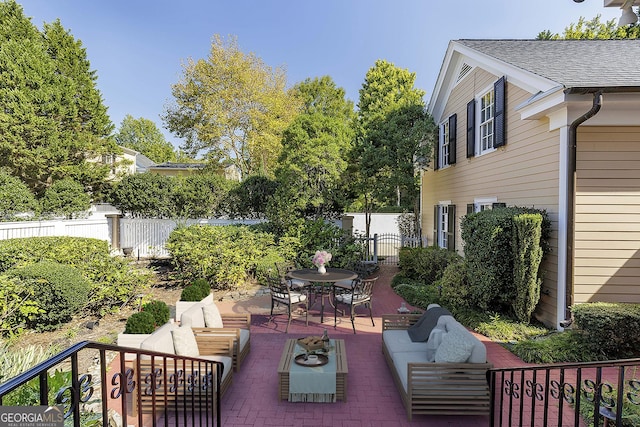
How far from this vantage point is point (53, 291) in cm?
683

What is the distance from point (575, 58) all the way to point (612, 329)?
5.96 metres

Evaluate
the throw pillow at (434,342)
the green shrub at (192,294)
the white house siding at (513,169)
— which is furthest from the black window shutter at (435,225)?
the green shrub at (192,294)

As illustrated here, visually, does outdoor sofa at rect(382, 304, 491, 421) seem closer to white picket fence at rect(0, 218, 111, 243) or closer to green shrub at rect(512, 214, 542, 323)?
green shrub at rect(512, 214, 542, 323)

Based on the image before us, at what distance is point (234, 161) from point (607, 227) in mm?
20157

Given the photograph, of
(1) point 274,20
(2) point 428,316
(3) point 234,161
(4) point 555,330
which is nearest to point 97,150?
(3) point 234,161

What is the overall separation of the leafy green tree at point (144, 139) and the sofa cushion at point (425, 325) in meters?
51.9

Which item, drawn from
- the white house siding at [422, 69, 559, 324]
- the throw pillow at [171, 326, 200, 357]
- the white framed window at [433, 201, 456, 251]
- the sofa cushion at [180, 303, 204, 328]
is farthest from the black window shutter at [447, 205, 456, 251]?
the throw pillow at [171, 326, 200, 357]

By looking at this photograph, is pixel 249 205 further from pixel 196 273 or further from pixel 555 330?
pixel 555 330

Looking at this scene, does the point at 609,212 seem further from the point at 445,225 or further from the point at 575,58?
the point at 445,225

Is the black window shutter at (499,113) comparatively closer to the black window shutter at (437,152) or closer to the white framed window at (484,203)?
the white framed window at (484,203)

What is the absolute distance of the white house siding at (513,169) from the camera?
673 centimetres

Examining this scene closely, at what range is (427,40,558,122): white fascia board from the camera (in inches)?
275

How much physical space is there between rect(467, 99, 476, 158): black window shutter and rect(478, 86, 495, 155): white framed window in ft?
0.59

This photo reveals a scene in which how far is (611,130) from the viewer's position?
6293 millimetres
